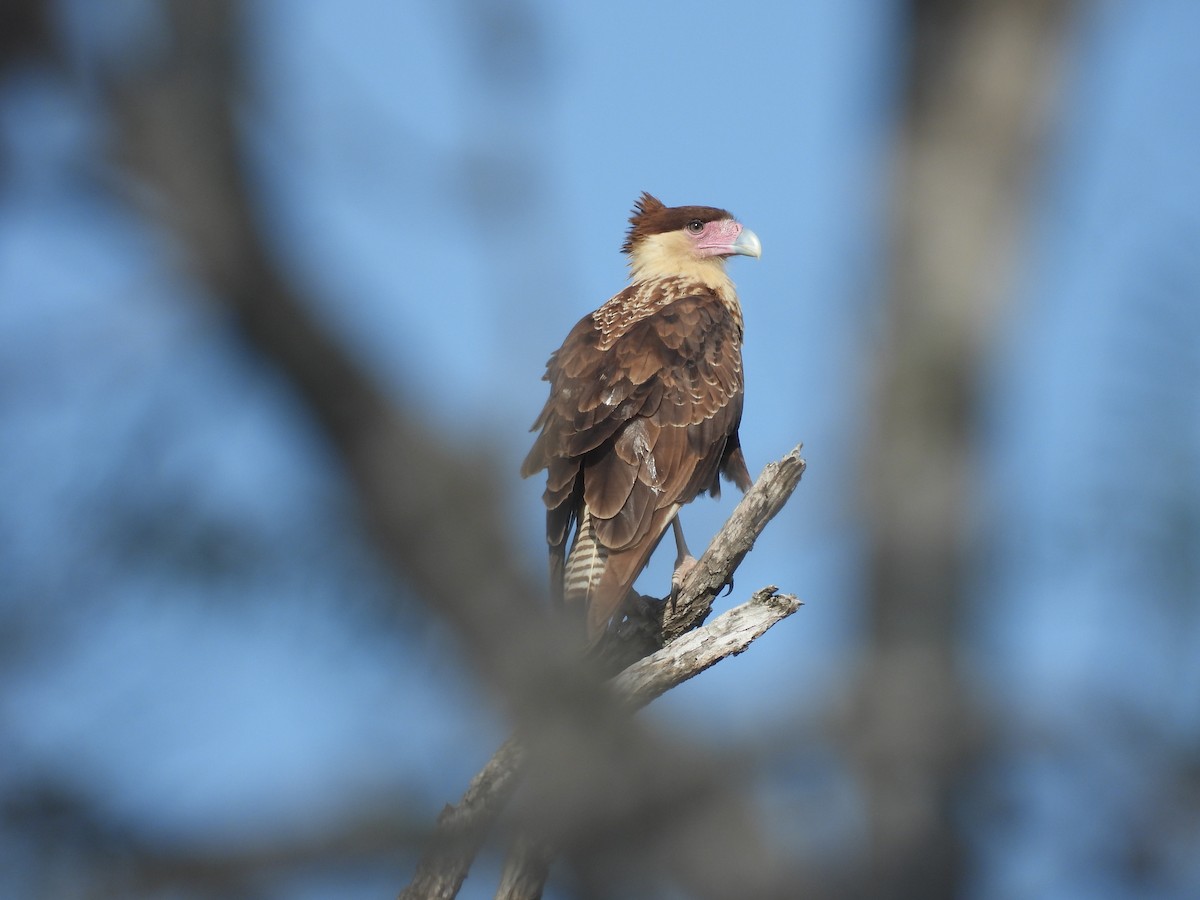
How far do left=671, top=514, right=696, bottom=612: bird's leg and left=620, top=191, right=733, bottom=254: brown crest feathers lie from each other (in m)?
2.00

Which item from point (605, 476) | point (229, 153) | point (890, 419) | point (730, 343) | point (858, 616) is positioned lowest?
point (858, 616)

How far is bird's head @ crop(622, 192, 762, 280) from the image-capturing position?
6531mm

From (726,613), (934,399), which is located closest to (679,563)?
(726,613)

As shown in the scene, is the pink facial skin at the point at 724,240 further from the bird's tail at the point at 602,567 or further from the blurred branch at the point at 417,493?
the blurred branch at the point at 417,493

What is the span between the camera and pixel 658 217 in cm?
682

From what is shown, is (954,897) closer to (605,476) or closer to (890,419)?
(890,419)

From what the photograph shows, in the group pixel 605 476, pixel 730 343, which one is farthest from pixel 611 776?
pixel 730 343

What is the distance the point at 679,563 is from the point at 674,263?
2.02 metres

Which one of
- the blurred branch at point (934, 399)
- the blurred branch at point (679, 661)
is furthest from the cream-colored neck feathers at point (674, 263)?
the blurred branch at point (934, 399)

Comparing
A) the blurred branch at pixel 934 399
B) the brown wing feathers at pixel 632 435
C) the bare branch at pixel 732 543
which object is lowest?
the blurred branch at pixel 934 399

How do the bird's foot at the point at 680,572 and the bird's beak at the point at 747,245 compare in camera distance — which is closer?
the bird's foot at the point at 680,572

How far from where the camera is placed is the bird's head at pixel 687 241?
6.53 meters

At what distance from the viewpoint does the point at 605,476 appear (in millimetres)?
5094

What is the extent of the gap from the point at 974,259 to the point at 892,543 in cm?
32
